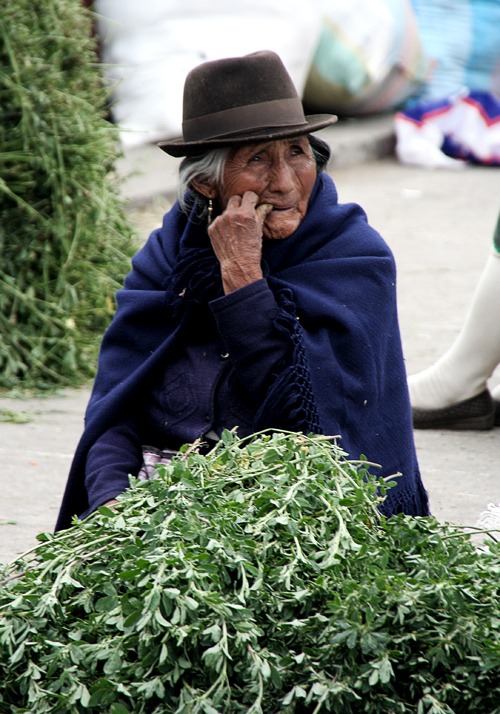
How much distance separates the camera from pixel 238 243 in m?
2.55

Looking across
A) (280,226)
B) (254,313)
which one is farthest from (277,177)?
(254,313)

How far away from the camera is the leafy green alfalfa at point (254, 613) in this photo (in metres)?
1.65

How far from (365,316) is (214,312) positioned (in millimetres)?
344

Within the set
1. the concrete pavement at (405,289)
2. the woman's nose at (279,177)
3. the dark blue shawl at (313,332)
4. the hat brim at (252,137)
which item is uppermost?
the hat brim at (252,137)

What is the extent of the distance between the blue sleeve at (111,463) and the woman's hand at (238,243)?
1.46 ft

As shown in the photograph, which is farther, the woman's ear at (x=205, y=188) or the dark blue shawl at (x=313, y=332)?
the woman's ear at (x=205, y=188)

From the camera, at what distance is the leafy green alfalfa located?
1649mm

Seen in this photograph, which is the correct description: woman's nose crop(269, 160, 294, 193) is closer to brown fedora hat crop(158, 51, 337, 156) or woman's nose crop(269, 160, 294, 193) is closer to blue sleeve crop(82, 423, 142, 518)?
brown fedora hat crop(158, 51, 337, 156)

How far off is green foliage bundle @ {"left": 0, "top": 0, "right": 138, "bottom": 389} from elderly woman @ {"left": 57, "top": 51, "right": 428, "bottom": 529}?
1.87 metres

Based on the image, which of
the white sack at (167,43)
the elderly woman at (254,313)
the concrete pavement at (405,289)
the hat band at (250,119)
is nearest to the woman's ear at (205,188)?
the elderly woman at (254,313)

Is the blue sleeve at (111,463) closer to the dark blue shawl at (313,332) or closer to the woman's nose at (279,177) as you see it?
the dark blue shawl at (313,332)

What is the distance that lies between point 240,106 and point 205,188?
8.5 inches

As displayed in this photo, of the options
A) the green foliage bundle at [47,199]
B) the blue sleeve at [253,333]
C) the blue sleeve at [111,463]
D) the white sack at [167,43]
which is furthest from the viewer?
the white sack at [167,43]

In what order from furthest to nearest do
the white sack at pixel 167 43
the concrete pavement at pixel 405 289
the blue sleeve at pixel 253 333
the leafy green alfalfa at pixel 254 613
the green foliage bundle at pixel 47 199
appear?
1. the white sack at pixel 167 43
2. the green foliage bundle at pixel 47 199
3. the concrete pavement at pixel 405 289
4. the blue sleeve at pixel 253 333
5. the leafy green alfalfa at pixel 254 613
